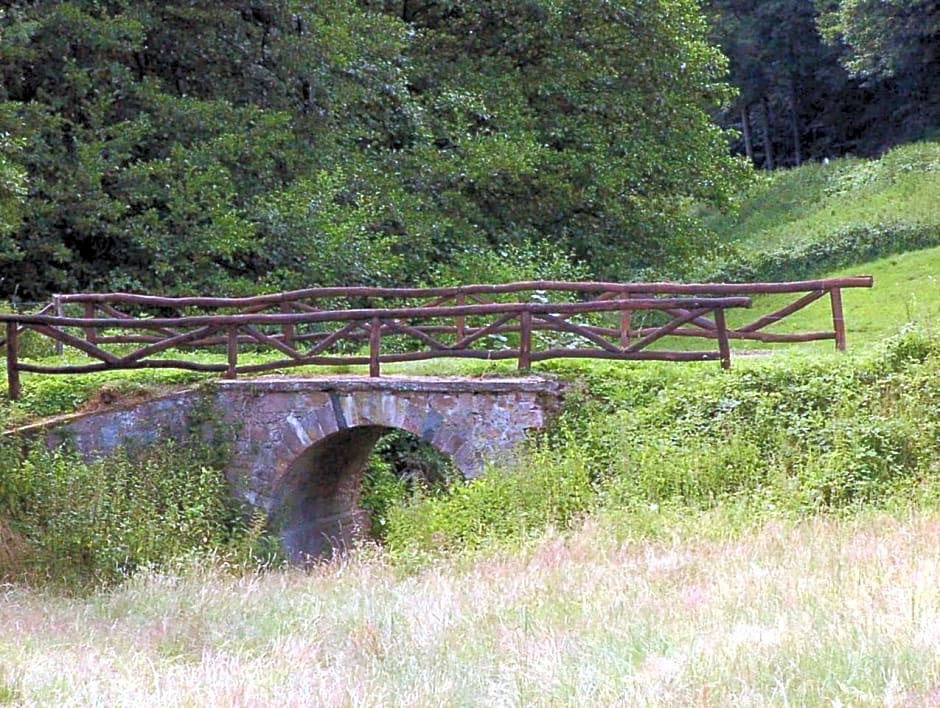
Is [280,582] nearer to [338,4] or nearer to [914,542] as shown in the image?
[914,542]

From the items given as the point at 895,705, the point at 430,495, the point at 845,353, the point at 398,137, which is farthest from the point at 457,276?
the point at 895,705

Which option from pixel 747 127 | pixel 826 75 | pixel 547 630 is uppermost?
pixel 826 75

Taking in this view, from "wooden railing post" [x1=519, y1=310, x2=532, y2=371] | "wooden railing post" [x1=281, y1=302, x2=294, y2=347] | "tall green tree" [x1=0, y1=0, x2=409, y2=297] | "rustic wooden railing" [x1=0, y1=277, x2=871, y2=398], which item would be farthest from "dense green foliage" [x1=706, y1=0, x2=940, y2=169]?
"wooden railing post" [x1=519, y1=310, x2=532, y2=371]

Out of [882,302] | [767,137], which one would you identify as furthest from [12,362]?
[767,137]

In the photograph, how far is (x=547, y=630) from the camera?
681 cm

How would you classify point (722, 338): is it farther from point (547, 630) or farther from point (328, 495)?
point (547, 630)

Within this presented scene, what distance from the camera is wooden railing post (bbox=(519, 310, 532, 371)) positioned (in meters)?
12.8

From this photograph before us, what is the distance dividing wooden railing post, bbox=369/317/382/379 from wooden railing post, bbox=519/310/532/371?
4.93ft

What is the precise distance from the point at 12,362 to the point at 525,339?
18.6 ft

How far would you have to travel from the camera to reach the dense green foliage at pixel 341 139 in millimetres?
17594

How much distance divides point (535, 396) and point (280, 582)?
3713mm

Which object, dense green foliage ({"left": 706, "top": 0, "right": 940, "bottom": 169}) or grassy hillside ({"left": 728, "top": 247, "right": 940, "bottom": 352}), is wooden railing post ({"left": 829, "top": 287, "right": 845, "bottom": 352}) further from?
dense green foliage ({"left": 706, "top": 0, "right": 940, "bottom": 169})

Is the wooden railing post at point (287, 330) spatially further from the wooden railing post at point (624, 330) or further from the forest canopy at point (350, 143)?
the wooden railing post at point (624, 330)

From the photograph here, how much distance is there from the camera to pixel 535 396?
12.8 meters
